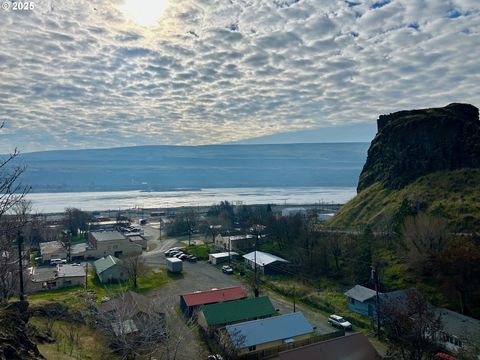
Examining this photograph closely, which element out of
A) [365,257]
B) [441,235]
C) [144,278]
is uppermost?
[441,235]

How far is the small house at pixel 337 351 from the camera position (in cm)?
1617

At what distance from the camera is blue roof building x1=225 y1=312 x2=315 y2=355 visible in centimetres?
1911

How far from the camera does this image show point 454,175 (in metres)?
45.5

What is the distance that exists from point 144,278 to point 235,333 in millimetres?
17657

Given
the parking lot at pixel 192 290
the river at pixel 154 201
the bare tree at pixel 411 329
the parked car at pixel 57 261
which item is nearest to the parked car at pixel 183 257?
the parking lot at pixel 192 290

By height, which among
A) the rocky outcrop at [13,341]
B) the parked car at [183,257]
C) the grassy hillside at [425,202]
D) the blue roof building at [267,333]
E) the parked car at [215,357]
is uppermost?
the grassy hillside at [425,202]

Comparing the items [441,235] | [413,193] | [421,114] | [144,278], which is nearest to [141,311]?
[144,278]

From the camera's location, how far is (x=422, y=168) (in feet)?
167

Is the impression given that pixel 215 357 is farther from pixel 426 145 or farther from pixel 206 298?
pixel 426 145

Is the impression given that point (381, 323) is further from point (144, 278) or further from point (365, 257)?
point (144, 278)

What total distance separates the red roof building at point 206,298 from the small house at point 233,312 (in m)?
2.32

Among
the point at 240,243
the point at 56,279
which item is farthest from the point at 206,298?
the point at 240,243

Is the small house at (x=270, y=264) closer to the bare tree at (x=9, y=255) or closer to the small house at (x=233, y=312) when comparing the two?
the small house at (x=233, y=312)

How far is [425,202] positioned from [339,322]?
23813mm
